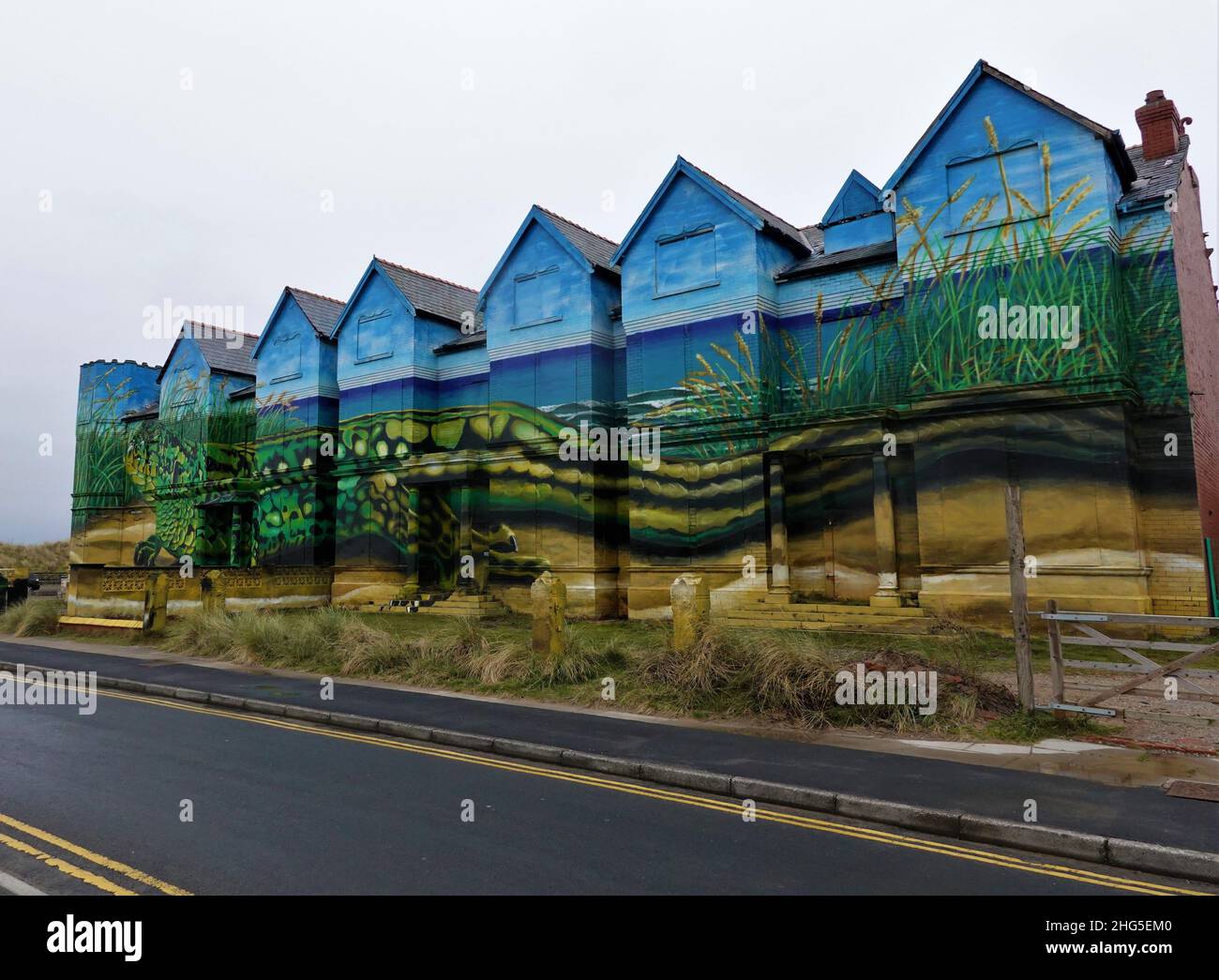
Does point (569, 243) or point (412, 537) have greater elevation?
point (569, 243)

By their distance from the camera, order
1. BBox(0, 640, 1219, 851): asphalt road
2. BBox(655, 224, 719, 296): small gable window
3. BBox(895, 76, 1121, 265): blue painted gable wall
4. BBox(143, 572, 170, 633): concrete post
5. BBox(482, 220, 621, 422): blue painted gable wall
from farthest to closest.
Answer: BBox(482, 220, 621, 422): blue painted gable wall < BBox(655, 224, 719, 296): small gable window < BBox(143, 572, 170, 633): concrete post < BBox(895, 76, 1121, 265): blue painted gable wall < BBox(0, 640, 1219, 851): asphalt road

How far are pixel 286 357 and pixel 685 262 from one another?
17.7 m

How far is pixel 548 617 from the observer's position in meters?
13.4

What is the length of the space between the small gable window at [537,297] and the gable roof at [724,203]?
7.84ft

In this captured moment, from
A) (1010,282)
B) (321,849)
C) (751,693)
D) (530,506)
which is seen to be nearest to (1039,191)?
(1010,282)

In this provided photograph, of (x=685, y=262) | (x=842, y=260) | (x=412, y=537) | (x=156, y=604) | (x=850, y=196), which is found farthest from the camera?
(x=412, y=537)

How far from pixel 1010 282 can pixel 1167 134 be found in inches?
289

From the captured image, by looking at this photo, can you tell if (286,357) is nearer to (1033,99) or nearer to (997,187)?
(997,187)

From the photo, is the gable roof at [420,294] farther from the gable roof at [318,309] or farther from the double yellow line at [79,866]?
the double yellow line at [79,866]

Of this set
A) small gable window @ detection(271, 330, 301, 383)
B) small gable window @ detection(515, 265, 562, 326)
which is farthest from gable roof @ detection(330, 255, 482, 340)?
small gable window @ detection(515, 265, 562, 326)

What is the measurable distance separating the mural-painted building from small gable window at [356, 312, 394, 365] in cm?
12

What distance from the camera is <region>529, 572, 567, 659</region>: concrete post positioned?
526 inches

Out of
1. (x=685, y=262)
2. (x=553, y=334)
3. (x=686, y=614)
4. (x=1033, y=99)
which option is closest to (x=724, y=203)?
(x=685, y=262)

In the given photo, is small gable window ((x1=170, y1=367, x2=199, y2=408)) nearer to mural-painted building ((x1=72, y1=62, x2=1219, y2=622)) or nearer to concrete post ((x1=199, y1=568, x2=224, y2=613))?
mural-painted building ((x1=72, y1=62, x2=1219, y2=622))
